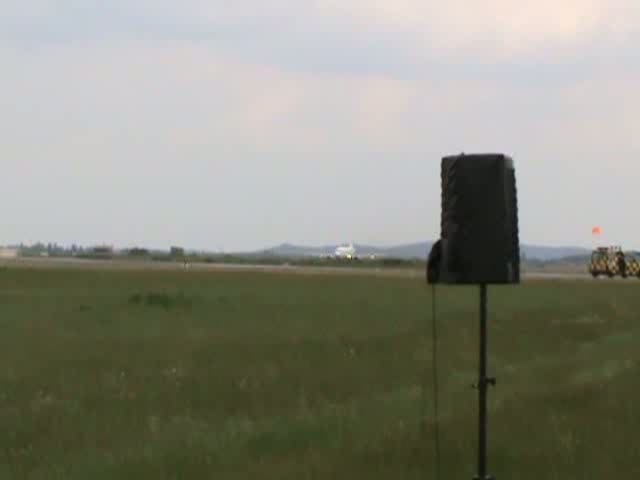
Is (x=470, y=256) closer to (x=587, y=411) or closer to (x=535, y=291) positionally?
(x=587, y=411)

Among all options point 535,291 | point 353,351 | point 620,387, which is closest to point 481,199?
point 620,387

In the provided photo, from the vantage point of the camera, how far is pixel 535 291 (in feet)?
142

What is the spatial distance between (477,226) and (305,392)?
323 inches

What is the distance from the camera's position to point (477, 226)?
324 inches

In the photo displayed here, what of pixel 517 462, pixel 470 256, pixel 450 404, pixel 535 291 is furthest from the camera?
pixel 535 291

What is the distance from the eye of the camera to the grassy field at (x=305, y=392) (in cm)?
1125

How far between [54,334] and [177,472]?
47.0 ft

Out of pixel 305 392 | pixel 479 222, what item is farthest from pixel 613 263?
pixel 479 222

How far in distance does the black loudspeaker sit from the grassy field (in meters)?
2.74

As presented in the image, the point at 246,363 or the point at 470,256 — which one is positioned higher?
the point at 470,256

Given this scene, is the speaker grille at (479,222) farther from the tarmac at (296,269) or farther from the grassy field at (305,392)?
the tarmac at (296,269)

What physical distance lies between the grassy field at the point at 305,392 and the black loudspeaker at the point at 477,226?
108 inches

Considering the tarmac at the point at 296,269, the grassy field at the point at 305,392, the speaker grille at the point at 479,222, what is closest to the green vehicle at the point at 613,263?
the tarmac at the point at 296,269

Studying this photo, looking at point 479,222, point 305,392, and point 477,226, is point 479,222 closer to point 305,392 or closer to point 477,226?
point 477,226
